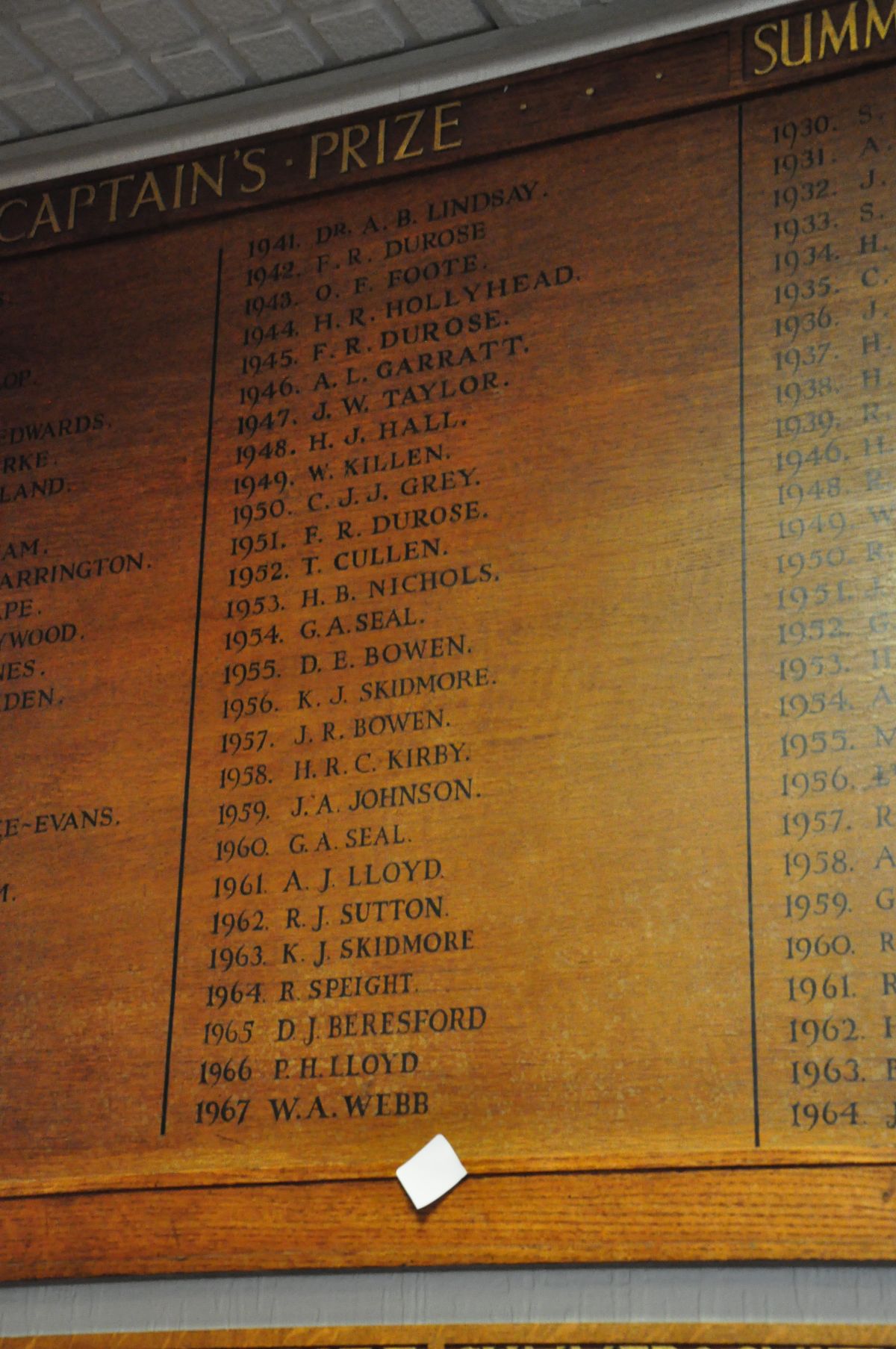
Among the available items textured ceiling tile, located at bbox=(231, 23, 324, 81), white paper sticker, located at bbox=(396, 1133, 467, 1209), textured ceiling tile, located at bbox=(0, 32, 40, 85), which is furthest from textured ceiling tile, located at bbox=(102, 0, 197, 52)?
white paper sticker, located at bbox=(396, 1133, 467, 1209)

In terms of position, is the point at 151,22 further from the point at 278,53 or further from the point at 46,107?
the point at 46,107

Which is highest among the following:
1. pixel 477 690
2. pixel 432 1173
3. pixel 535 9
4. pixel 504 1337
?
pixel 535 9

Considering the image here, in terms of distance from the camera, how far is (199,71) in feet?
16.6

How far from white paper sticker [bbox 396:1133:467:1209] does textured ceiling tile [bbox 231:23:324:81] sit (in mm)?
2888

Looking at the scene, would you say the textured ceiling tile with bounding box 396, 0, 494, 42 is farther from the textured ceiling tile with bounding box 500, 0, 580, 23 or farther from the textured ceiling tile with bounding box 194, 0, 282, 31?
the textured ceiling tile with bounding box 194, 0, 282, 31

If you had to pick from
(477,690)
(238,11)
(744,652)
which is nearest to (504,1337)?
(477,690)

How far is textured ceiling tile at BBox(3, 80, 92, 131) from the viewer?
5176 mm

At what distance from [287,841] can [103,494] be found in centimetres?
117

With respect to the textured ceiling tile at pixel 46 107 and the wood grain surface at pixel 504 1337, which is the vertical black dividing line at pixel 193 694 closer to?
the wood grain surface at pixel 504 1337

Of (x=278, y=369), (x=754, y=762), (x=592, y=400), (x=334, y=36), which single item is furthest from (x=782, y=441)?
(x=334, y=36)

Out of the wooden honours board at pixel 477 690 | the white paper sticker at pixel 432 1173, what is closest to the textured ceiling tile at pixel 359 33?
the wooden honours board at pixel 477 690

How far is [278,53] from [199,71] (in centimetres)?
24

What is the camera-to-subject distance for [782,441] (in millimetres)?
4199

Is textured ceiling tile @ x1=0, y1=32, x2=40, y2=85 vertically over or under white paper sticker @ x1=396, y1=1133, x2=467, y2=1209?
over
